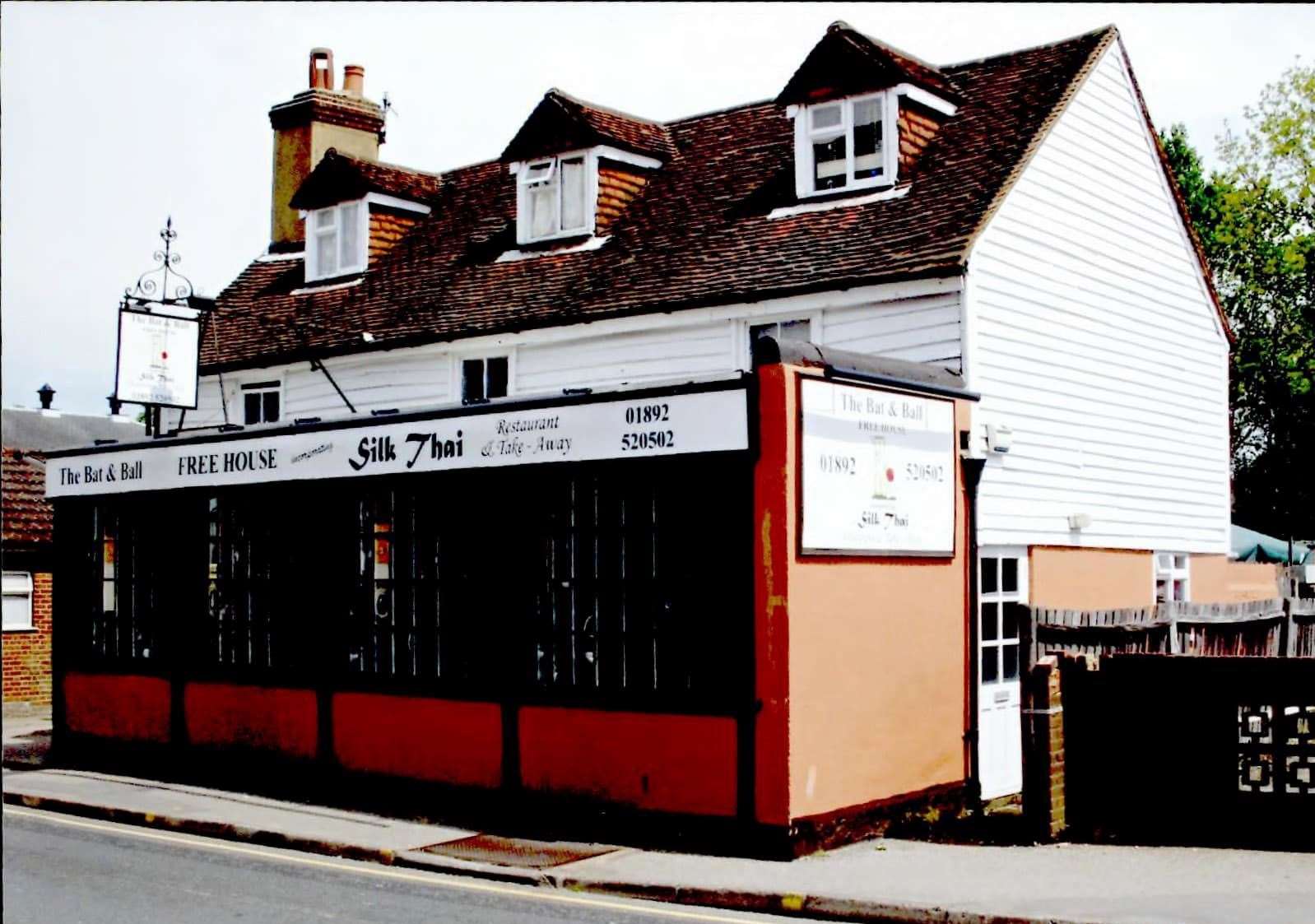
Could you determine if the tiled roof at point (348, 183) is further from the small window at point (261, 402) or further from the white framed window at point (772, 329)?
the white framed window at point (772, 329)

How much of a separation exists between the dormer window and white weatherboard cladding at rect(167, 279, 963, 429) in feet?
6.67

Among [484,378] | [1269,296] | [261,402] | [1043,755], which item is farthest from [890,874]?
[1269,296]

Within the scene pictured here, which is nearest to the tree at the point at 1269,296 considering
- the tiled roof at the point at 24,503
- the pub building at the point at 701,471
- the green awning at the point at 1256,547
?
the green awning at the point at 1256,547

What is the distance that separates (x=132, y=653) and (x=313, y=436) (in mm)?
3995

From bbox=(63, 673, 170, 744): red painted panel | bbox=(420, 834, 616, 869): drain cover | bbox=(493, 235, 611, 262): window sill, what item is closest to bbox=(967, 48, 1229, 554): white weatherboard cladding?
bbox=(420, 834, 616, 869): drain cover

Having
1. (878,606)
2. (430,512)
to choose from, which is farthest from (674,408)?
(430,512)

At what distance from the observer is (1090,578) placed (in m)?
15.1

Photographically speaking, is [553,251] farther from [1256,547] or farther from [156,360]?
[1256,547]

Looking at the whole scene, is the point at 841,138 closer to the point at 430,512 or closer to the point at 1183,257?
the point at 1183,257

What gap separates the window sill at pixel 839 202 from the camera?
1521 centimetres

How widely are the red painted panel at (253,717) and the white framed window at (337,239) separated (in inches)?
315

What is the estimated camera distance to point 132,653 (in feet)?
52.3

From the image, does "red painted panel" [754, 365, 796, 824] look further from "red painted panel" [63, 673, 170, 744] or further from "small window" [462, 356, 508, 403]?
"red painted panel" [63, 673, 170, 744]

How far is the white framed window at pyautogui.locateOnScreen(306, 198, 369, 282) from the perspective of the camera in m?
21.1
